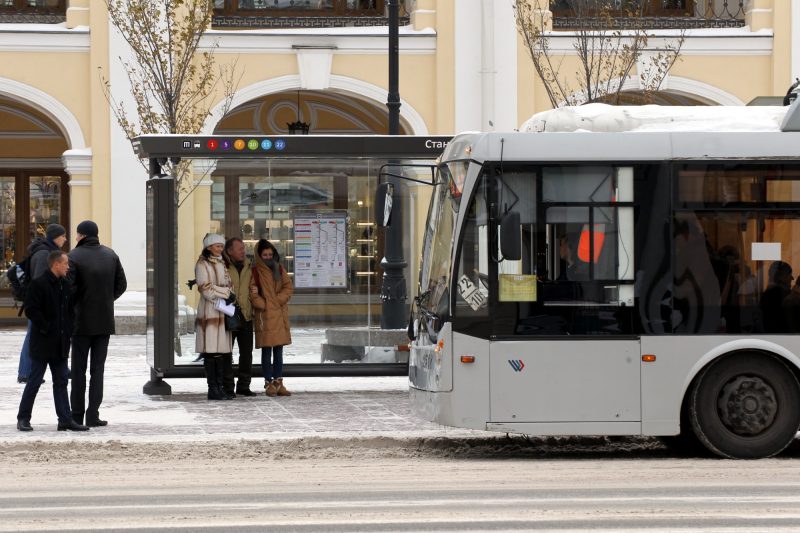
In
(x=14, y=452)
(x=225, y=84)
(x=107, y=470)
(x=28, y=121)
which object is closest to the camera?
(x=107, y=470)

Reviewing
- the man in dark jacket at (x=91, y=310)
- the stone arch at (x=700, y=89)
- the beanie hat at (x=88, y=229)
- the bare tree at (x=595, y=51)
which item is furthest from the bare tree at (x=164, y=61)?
the man in dark jacket at (x=91, y=310)

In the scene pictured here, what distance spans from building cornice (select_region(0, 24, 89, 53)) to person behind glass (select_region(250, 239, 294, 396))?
42.4 ft

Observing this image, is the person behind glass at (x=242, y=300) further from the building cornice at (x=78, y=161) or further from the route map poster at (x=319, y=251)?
the building cornice at (x=78, y=161)

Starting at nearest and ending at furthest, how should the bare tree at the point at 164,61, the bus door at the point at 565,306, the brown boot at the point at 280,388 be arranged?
1. the bus door at the point at 565,306
2. the brown boot at the point at 280,388
3. the bare tree at the point at 164,61

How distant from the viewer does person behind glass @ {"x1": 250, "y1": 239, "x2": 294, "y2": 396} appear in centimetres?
1569

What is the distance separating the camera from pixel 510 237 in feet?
37.8

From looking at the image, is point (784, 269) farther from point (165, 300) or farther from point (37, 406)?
point (37, 406)

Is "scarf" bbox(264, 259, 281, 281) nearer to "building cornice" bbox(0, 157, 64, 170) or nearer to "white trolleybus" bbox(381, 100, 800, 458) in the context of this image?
"white trolleybus" bbox(381, 100, 800, 458)

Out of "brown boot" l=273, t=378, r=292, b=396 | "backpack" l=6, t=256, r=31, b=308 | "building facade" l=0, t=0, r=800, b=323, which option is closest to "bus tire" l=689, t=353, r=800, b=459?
"brown boot" l=273, t=378, r=292, b=396

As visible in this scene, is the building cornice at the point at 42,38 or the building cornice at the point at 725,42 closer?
the building cornice at the point at 42,38

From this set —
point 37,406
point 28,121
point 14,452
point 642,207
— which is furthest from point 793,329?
point 28,121

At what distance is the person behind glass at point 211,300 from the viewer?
15.3 m

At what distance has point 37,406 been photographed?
50.3ft

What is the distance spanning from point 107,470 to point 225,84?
55.2 feet
